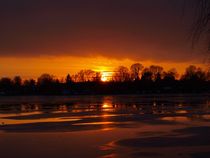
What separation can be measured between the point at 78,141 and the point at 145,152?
4.21 meters

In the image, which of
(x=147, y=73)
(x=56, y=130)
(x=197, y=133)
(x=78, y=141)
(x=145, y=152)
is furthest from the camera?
(x=147, y=73)

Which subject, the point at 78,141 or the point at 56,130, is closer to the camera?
the point at 78,141

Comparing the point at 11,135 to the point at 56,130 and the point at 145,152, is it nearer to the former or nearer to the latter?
the point at 56,130

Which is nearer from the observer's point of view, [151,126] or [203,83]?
[151,126]

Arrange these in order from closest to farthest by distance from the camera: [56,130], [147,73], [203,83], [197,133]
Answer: [197,133] < [56,130] < [203,83] < [147,73]

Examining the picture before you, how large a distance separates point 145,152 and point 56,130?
893 centimetres

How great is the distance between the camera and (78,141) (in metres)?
18.9

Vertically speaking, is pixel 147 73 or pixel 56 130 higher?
pixel 147 73

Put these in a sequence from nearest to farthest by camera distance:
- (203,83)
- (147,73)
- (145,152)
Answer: (145,152) < (203,83) < (147,73)

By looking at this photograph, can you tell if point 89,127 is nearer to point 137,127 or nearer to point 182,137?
point 137,127

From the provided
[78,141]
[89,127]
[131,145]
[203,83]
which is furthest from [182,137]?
[203,83]

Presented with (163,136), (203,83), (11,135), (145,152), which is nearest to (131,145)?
(145,152)

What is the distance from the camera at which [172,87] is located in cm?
17312

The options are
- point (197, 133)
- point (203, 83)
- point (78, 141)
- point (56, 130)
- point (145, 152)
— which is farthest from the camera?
point (203, 83)
